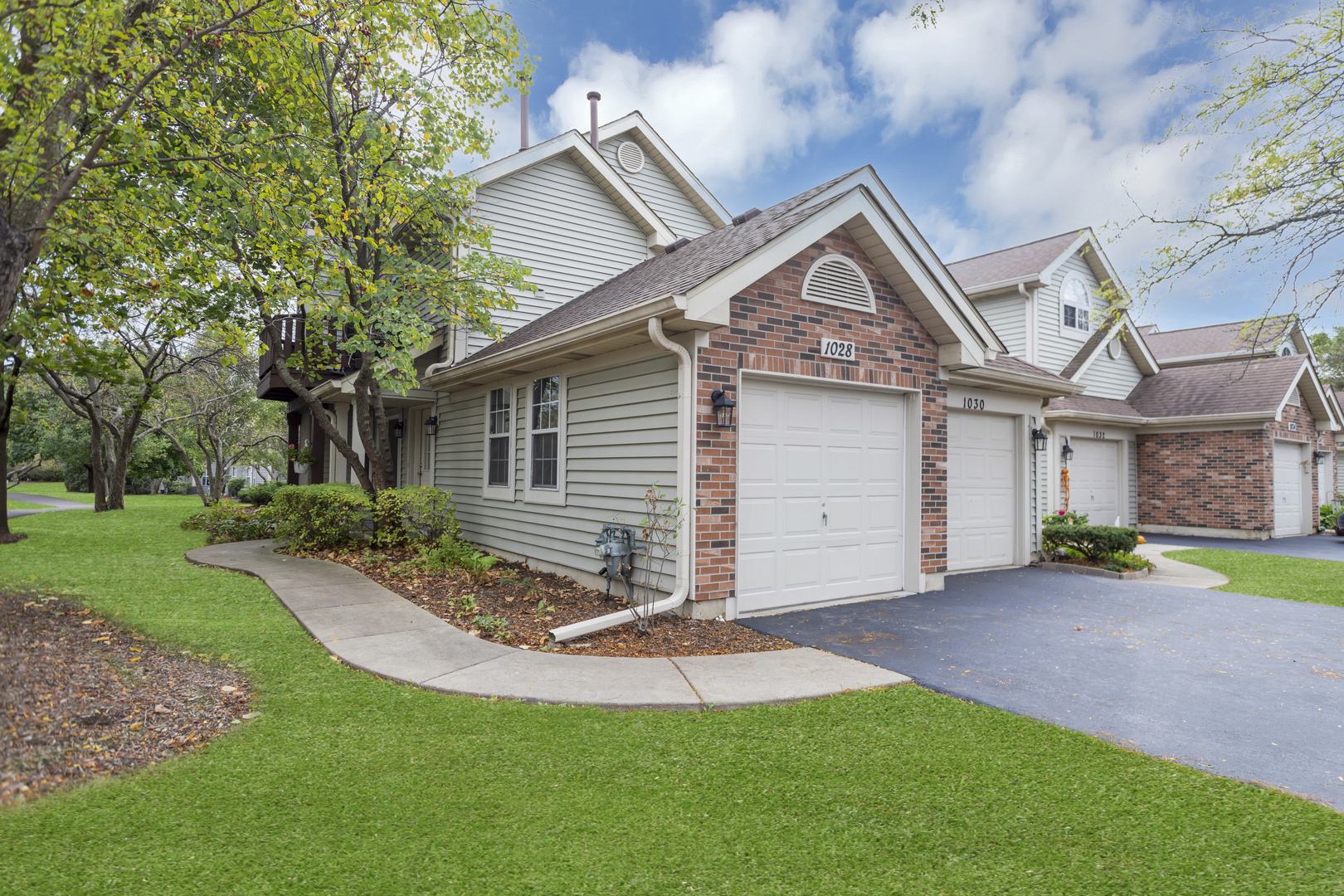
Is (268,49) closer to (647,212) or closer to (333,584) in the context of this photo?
(333,584)

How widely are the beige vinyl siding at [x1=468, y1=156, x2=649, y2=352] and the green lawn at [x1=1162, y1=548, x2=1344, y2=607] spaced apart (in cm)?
1104

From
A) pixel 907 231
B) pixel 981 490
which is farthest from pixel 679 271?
pixel 981 490

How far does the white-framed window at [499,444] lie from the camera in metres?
9.95

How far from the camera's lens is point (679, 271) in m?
7.98

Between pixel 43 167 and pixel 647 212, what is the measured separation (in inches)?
370

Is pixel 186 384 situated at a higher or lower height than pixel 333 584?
higher

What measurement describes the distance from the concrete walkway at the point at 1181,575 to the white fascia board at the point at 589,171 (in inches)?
397

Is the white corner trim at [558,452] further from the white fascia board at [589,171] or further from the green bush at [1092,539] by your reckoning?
the green bush at [1092,539]

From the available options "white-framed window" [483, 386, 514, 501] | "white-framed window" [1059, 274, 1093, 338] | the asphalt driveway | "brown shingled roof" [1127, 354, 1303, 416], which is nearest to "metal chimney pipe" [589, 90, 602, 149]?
"white-framed window" [483, 386, 514, 501]

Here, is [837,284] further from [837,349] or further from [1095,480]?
[1095,480]

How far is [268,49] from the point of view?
22.9 feet

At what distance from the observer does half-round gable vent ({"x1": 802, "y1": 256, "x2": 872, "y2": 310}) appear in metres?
7.44

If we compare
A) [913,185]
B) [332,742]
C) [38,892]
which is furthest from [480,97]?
[38,892]

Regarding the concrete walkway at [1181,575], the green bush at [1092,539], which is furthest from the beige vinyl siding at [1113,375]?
the green bush at [1092,539]
